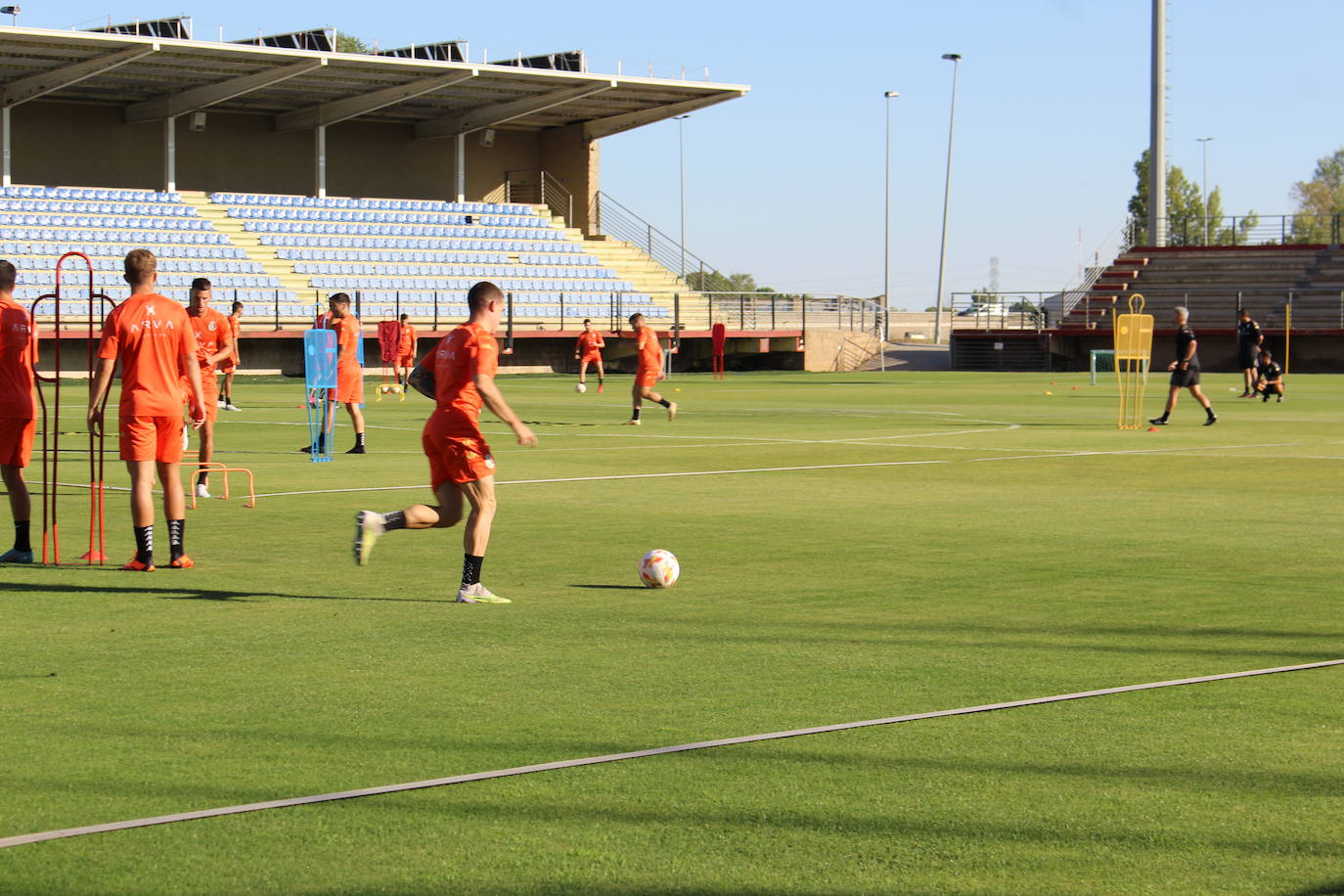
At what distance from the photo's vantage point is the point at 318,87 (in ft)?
199

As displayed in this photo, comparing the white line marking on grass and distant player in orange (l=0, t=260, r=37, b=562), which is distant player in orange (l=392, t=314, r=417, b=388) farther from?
the white line marking on grass

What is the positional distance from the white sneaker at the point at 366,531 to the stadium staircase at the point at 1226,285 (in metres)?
53.2

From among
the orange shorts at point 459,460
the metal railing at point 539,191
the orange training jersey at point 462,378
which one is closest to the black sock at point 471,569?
the orange shorts at point 459,460

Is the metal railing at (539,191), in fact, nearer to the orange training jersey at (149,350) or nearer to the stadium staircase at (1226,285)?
the stadium staircase at (1226,285)

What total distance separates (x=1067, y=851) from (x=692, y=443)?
1875 cm

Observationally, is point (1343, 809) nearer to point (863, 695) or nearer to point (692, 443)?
point (863, 695)

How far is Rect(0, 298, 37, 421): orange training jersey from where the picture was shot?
11.4 m

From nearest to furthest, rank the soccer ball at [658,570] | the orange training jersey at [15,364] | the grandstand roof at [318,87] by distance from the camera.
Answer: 1. the soccer ball at [658,570]
2. the orange training jersey at [15,364]
3. the grandstand roof at [318,87]

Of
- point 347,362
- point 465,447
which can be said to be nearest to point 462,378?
point 465,447

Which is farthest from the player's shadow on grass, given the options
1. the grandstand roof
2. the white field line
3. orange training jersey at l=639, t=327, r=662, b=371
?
the grandstand roof

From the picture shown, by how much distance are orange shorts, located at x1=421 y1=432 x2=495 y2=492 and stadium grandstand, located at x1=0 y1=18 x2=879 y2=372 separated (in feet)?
132

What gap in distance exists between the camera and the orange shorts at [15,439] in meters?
11.5

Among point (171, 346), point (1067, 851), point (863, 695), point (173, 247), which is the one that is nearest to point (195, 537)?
point (171, 346)

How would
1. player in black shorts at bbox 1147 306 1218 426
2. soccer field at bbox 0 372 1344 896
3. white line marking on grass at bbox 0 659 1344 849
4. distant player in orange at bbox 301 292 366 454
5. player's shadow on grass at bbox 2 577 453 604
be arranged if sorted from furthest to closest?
player in black shorts at bbox 1147 306 1218 426, distant player in orange at bbox 301 292 366 454, player's shadow on grass at bbox 2 577 453 604, white line marking on grass at bbox 0 659 1344 849, soccer field at bbox 0 372 1344 896
